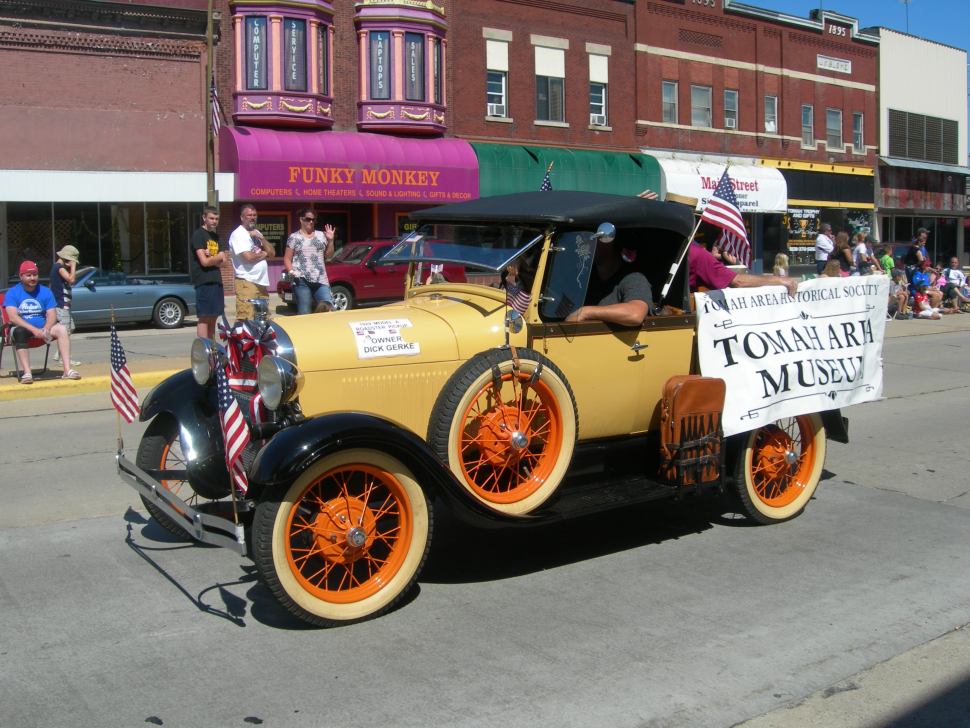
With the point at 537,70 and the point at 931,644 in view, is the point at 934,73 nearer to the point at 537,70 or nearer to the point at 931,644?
the point at 537,70

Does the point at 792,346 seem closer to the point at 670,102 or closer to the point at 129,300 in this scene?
the point at 129,300

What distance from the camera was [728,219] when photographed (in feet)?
20.9

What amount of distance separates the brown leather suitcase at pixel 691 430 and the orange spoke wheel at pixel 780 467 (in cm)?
43

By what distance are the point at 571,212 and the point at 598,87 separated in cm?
2960

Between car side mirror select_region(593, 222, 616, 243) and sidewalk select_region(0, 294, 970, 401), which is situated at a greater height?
car side mirror select_region(593, 222, 616, 243)

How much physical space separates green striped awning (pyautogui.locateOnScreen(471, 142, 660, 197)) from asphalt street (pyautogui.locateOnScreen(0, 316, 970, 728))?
23300mm

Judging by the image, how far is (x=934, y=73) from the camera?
44.6 m

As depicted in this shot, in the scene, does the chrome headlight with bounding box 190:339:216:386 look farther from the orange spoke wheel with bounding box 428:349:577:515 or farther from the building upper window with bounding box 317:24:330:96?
the building upper window with bounding box 317:24:330:96

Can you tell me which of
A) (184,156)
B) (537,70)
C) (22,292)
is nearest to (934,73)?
(537,70)

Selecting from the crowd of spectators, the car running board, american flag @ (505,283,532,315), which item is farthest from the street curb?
the crowd of spectators

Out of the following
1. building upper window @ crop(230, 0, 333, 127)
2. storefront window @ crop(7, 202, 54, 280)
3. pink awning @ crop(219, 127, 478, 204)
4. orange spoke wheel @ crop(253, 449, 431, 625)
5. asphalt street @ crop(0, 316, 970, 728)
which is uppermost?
building upper window @ crop(230, 0, 333, 127)

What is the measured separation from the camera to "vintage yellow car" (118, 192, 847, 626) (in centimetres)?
456

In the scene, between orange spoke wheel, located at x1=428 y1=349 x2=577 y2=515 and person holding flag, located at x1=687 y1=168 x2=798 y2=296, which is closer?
orange spoke wheel, located at x1=428 y1=349 x2=577 y2=515

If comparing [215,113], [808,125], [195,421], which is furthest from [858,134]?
[195,421]
